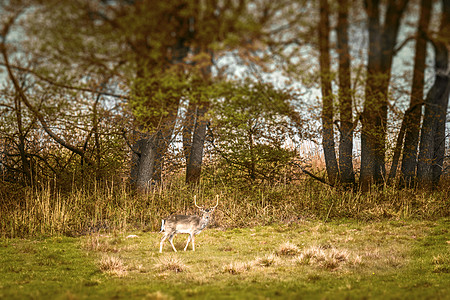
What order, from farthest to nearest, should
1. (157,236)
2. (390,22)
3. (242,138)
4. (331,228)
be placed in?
1. (242,138)
2. (331,228)
3. (157,236)
4. (390,22)

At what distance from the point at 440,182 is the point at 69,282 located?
37.4 ft

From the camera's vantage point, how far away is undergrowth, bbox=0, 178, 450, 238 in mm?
9133

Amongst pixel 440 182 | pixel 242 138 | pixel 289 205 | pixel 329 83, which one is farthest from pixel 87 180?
pixel 440 182

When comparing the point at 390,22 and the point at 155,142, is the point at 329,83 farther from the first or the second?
the point at 155,142

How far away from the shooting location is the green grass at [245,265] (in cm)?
403

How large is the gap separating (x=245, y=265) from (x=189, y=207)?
4919 millimetres

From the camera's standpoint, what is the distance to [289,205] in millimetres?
10570

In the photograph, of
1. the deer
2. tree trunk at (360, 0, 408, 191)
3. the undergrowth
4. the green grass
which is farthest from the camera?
the undergrowth

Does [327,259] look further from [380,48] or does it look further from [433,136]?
[433,136]

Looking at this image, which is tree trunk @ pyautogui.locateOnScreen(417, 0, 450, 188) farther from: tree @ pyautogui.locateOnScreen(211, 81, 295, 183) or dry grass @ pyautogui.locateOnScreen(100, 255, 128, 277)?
dry grass @ pyautogui.locateOnScreen(100, 255, 128, 277)

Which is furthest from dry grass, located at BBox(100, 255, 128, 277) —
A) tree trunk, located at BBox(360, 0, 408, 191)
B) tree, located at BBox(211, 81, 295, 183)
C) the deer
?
tree, located at BBox(211, 81, 295, 183)

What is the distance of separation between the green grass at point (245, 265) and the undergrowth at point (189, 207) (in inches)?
29.7

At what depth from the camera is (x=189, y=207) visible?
1024cm

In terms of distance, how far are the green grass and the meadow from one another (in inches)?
0.8
